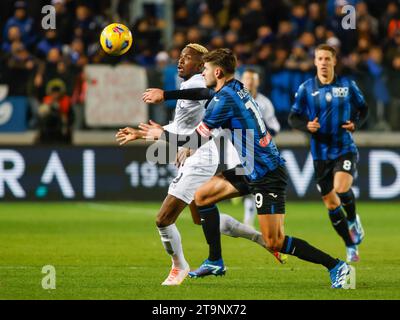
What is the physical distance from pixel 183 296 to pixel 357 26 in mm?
14209

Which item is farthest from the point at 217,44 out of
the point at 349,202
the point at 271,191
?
the point at 271,191

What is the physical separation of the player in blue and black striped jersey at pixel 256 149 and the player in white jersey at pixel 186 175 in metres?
0.55

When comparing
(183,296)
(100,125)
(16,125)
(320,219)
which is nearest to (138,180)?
(100,125)

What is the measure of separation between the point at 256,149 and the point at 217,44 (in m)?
11.7

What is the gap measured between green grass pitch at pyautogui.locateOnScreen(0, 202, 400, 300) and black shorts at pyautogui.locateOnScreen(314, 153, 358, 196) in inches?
34.8

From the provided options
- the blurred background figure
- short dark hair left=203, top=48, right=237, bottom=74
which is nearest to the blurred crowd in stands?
the blurred background figure

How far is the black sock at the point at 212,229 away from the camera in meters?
10.3

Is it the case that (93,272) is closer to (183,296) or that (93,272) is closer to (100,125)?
(183,296)

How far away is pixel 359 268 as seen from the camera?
11188 millimetres

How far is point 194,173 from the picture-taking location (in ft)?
33.8

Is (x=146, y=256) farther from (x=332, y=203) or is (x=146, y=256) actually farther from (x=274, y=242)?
(x=274, y=242)

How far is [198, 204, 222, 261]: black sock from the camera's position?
10320mm

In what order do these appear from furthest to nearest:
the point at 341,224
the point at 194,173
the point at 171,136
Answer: the point at 341,224, the point at 194,173, the point at 171,136

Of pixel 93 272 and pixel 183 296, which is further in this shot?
pixel 93 272
